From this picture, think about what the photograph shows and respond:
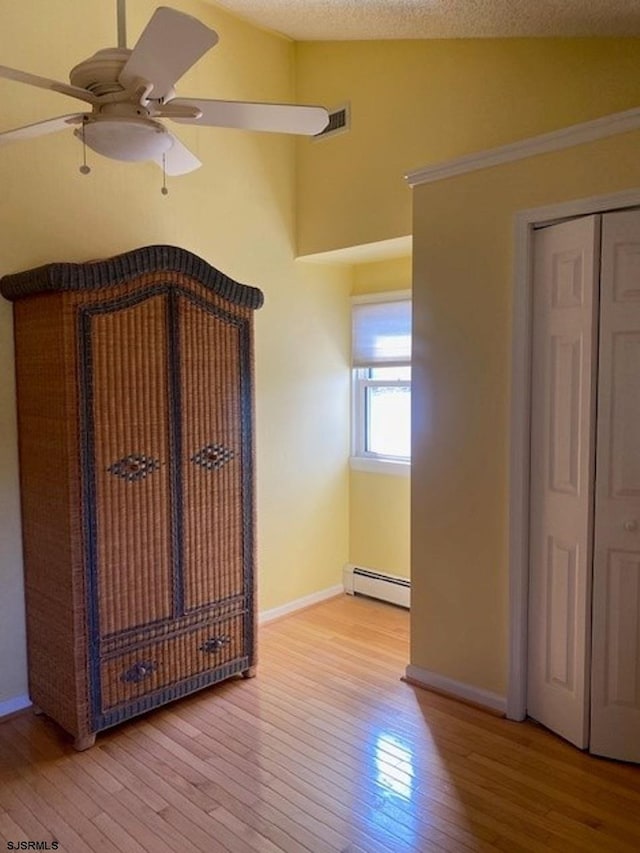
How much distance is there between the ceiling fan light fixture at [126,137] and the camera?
5.60 feet

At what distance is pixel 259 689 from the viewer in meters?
3.10

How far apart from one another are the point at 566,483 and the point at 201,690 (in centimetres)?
193

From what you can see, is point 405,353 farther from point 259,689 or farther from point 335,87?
point 259,689

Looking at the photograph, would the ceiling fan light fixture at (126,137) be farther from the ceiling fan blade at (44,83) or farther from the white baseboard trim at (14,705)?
the white baseboard trim at (14,705)

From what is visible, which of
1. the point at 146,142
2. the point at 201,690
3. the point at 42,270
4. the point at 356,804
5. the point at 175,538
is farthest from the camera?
the point at 201,690

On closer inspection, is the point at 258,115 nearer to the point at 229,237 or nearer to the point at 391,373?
the point at 229,237

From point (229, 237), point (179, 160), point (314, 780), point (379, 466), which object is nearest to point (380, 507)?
point (379, 466)

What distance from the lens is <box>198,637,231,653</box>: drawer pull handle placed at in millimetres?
2985

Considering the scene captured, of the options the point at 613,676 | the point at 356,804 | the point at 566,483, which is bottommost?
the point at 356,804

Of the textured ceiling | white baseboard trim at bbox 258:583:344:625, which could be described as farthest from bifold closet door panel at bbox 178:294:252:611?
the textured ceiling

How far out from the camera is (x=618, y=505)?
2.40 m

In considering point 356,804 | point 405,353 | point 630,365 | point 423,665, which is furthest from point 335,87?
point 356,804

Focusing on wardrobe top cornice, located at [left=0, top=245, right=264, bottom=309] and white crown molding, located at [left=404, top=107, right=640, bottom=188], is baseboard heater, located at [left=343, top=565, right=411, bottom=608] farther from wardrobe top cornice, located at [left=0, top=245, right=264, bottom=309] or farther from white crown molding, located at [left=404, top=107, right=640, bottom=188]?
white crown molding, located at [left=404, top=107, right=640, bottom=188]

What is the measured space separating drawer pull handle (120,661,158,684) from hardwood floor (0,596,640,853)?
23 cm
